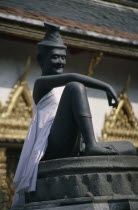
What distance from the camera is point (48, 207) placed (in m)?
7.13

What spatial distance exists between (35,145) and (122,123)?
299 inches

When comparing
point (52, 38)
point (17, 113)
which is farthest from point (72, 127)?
point (17, 113)

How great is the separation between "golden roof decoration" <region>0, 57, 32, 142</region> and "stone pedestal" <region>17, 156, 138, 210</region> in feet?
18.2

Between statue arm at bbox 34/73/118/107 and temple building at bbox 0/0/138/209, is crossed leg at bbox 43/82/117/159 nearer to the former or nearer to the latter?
statue arm at bbox 34/73/118/107

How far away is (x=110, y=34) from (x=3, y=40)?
1979 millimetres

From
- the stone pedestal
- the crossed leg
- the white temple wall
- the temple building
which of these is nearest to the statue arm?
the crossed leg

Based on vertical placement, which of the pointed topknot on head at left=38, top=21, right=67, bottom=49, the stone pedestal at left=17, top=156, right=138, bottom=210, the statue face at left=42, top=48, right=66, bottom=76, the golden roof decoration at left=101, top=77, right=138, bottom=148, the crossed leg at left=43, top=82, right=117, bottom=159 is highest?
the pointed topknot on head at left=38, top=21, right=67, bottom=49

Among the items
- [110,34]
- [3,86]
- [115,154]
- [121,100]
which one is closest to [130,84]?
[121,100]

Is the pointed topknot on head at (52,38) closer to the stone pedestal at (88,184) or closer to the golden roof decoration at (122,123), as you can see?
the stone pedestal at (88,184)

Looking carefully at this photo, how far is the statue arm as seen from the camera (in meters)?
7.47

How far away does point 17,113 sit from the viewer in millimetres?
13250

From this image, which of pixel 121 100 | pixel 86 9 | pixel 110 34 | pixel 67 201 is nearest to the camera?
pixel 67 201

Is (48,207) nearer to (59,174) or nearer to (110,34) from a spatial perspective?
(59,174)

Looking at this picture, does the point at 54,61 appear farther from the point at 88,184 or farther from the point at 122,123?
the point at 122,123
